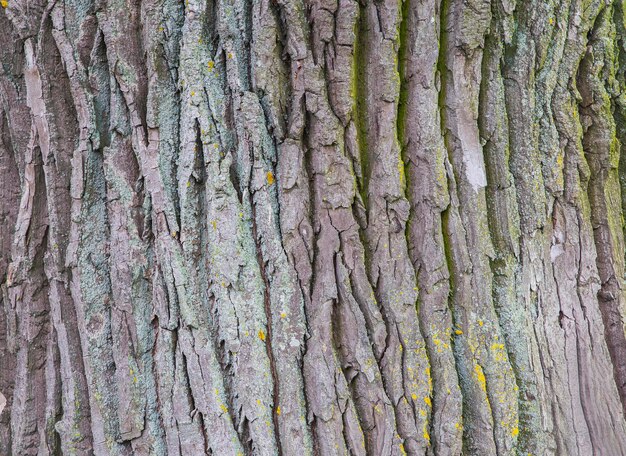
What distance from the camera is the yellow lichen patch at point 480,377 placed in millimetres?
1458

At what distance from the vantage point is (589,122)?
1.84 m

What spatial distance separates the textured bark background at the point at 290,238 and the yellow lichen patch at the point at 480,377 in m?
0.01

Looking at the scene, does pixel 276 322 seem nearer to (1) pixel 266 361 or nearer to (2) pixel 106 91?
(1) pixel 266 361

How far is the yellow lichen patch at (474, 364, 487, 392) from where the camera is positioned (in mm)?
1458

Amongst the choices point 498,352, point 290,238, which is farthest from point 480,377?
point 290,238

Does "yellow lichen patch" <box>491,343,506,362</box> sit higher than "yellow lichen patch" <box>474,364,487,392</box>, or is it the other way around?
"yellow lichen patch" <box>491,343,506,362</box>

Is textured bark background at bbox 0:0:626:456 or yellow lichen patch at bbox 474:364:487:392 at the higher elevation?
textured bark background at bbox 0:0:626:456

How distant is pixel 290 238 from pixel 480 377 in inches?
26.6

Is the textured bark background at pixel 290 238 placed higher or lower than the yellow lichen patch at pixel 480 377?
higher

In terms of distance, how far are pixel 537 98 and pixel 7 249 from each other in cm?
185

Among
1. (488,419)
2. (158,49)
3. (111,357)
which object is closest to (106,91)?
(158,49)

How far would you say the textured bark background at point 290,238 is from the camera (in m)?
1.41

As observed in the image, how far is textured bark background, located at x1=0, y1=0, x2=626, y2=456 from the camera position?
1.41 meters

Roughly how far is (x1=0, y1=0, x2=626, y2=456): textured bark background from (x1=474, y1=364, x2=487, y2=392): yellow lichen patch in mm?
13
